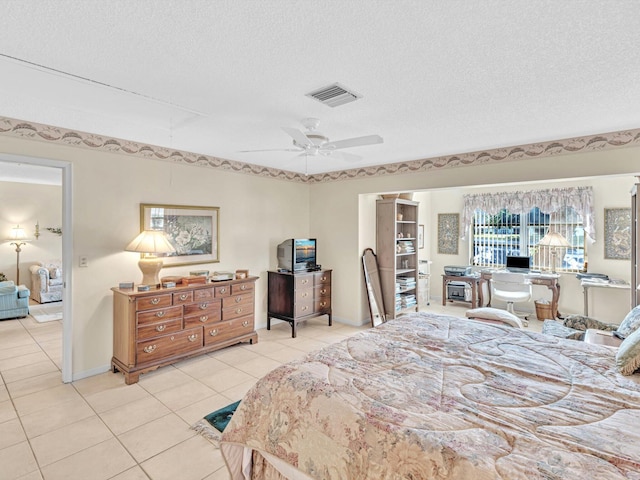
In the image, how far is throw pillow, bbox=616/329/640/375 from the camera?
173cm

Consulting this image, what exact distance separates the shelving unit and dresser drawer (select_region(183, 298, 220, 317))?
8.89ft

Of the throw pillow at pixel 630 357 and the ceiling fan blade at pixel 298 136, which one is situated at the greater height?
the ceiling fan blade at pixel 298 136

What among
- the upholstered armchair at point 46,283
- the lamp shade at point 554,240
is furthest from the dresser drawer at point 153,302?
the lamp shade at point 554,240

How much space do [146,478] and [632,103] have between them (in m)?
4.33

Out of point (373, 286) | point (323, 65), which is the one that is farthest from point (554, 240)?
point (323, 65)

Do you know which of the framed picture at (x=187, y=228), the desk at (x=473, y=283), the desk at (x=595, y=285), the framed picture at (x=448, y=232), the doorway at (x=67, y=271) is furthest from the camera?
the framed picture at (x=448, y=232)

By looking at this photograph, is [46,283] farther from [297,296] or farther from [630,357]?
[630,357]

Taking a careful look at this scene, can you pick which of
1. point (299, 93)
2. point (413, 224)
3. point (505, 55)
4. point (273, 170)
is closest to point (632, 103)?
point (505, 55)

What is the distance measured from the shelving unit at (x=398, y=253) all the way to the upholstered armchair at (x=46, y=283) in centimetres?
637

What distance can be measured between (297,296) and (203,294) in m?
1.42

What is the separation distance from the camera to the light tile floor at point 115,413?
2100mm

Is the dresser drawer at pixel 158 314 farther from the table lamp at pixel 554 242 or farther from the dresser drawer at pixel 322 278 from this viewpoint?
the table lamp at pixel 554 242

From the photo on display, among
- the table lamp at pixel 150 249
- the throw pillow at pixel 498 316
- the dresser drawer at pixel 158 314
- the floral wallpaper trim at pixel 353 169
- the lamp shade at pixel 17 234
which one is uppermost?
the floral wallpaper trim at pixel 353 169

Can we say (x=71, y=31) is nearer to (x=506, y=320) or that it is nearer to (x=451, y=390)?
(x=451, y=390)
